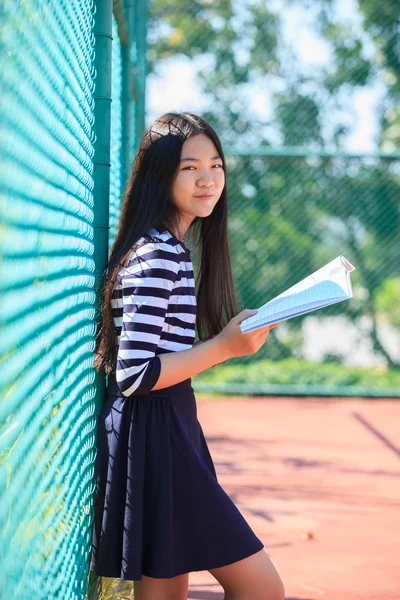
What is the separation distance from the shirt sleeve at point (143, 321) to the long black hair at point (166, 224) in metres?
0.10

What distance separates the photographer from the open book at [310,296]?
1.75 metres

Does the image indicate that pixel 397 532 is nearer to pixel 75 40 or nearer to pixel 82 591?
pixel 82 591

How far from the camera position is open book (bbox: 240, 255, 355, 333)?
1.75 m

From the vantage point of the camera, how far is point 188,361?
201cm

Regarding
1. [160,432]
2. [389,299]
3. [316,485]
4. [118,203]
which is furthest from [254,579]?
[389,299]

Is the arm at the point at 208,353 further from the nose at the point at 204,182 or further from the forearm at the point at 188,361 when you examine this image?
the nose at the point at 204,182

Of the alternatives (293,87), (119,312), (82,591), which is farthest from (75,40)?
(293,87)

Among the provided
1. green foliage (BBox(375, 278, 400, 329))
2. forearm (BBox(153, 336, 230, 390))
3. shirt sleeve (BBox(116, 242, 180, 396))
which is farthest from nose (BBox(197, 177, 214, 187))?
green foliage (BBox(375, 278, 400, 329))

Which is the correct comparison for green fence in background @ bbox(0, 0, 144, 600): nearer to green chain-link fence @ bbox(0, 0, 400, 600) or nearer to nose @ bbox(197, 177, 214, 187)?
green chain-link fence @ bbox(0, 0, 400, 600)

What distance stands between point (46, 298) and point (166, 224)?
71 centimetres

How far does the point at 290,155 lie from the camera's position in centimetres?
754

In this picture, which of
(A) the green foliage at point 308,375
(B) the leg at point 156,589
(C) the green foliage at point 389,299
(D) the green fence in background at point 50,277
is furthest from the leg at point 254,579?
(C) the green foliage at point 389,299

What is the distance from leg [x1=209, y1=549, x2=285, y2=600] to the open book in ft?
1.83

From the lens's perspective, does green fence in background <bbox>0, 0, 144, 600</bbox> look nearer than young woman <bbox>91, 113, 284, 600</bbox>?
Yes
